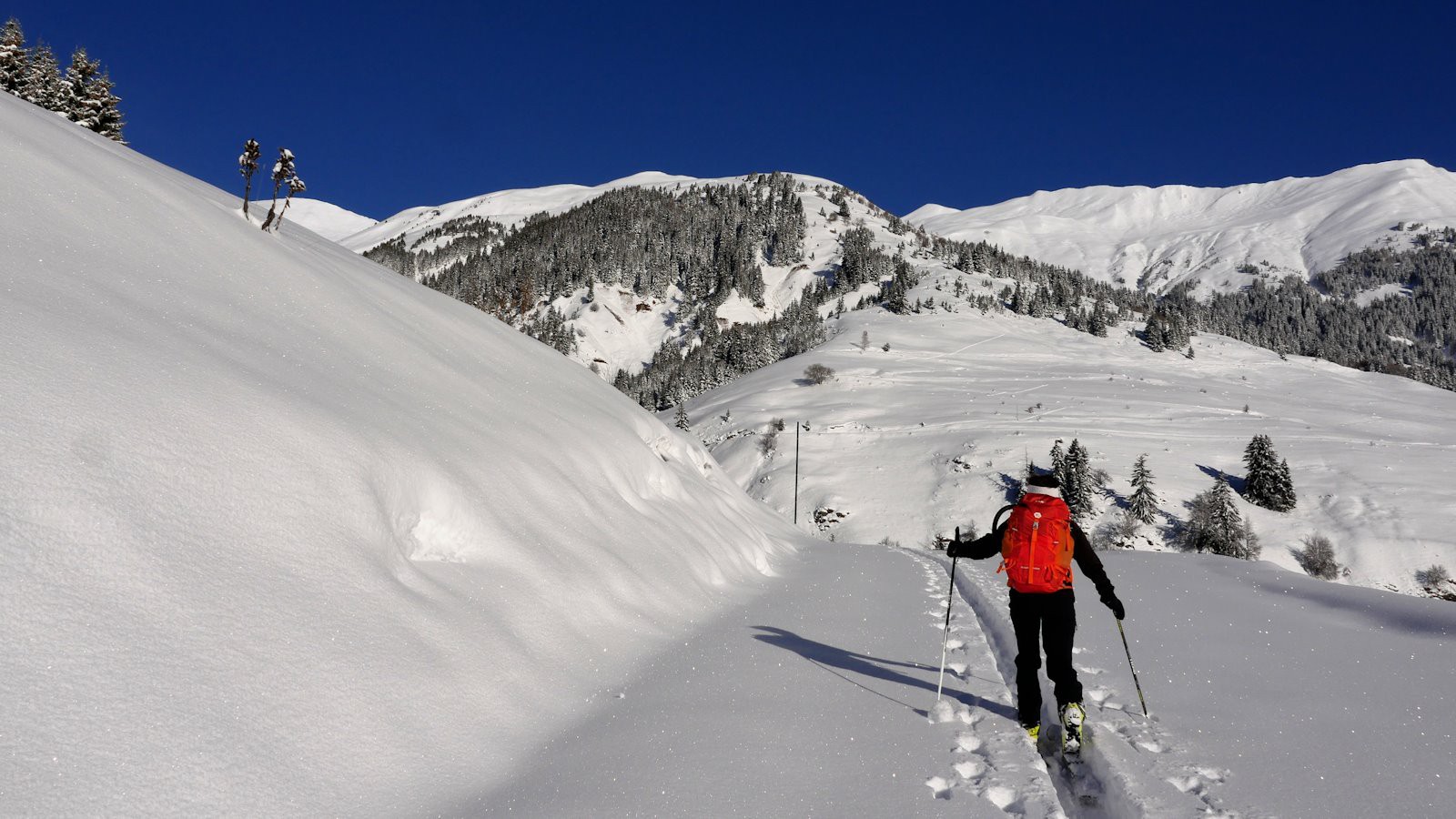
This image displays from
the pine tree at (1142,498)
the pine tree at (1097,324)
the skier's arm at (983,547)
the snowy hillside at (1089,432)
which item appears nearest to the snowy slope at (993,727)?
the skier's arm at (983,547)

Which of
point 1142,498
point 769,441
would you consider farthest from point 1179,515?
point 769,441

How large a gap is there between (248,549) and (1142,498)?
64407mm

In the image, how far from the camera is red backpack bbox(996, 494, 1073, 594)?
17.4ft

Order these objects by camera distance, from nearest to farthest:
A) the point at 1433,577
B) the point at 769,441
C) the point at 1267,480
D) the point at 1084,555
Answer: the point at 1084,555
the point at 1433,577
the point at 1267,480
the point at 769,441

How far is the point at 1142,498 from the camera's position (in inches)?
2203

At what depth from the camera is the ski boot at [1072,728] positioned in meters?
4.62

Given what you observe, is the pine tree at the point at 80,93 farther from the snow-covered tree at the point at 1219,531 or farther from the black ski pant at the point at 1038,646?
the snow-covered tree at the point at 1219,531

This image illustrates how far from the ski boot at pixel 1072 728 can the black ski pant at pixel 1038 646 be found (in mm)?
125

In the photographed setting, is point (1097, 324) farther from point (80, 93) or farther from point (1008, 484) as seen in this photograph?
point (80, 93)

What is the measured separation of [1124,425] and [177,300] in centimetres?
8089

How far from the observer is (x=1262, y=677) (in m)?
6.10

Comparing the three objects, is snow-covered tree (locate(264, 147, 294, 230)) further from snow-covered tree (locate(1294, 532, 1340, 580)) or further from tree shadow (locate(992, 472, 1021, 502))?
snow-covered tree (locate(1294, 532, 1340, 580))

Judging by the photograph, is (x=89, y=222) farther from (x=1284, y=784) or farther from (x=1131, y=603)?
(x=1131, y=603)

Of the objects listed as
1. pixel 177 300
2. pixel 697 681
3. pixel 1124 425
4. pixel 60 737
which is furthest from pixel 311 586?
pixel 1124 425
